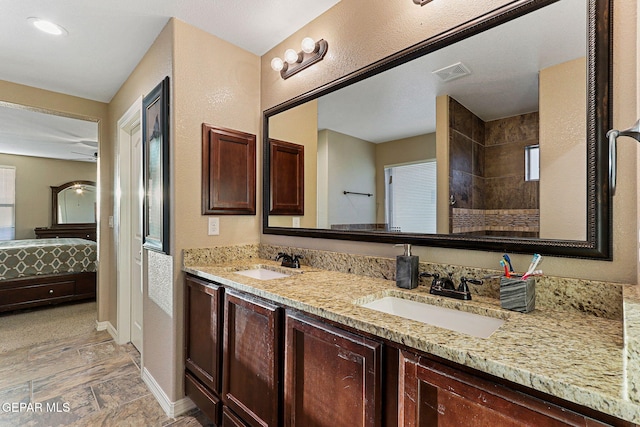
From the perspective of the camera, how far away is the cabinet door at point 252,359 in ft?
4.37

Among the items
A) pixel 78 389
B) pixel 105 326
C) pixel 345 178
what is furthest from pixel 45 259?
pixel 345 178

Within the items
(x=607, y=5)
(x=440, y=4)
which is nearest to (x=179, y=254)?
(x=440, y=4)

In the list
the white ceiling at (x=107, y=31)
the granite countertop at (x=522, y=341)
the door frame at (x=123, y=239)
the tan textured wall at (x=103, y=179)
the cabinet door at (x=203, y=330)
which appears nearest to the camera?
the granite countertop at (x=522, y=341)

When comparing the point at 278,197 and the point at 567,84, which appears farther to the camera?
the point at 278,197

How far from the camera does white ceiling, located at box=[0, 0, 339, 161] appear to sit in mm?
1847

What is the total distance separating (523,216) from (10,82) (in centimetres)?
420

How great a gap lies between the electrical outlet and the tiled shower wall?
1.53 meters

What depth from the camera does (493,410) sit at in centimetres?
73

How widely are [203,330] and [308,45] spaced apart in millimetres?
1827

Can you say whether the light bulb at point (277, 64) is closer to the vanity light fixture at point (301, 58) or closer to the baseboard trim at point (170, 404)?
the vanity light fixture at point (301, 58)

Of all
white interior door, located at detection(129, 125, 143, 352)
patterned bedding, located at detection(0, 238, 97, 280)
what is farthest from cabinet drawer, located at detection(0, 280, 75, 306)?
white interior door, located at detection(129, 125, 143, 352)

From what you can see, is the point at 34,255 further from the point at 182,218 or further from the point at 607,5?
the point at 607,5

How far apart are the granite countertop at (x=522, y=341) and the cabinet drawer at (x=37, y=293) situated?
13.8 ft

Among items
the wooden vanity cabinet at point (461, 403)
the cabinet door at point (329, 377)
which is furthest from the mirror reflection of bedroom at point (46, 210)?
the wooden vanity cabinet at point (461, 403)
